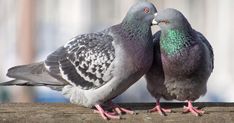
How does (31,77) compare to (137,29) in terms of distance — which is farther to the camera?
(31,77)

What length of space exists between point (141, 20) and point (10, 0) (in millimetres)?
5975

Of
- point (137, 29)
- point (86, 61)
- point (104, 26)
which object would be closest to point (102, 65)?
point (86, 61)

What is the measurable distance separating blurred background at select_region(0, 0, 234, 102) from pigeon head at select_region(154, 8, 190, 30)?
5.32 metres

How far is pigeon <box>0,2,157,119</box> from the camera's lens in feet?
13.1

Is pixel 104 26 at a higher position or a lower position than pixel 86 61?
lower

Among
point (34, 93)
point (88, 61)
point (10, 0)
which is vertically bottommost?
point (34, 93)

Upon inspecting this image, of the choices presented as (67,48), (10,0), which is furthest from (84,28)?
(67,48)

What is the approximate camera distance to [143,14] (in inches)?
158

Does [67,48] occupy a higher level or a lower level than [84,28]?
higher

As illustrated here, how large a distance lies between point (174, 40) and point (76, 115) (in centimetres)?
68

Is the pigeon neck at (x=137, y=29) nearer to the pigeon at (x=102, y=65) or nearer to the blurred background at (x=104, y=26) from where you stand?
the pigeon at (x=102, y=65)

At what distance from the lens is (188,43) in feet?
13.2

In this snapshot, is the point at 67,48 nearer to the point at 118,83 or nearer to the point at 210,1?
the point at 118,83

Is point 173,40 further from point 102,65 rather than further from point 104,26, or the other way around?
point 104,26
